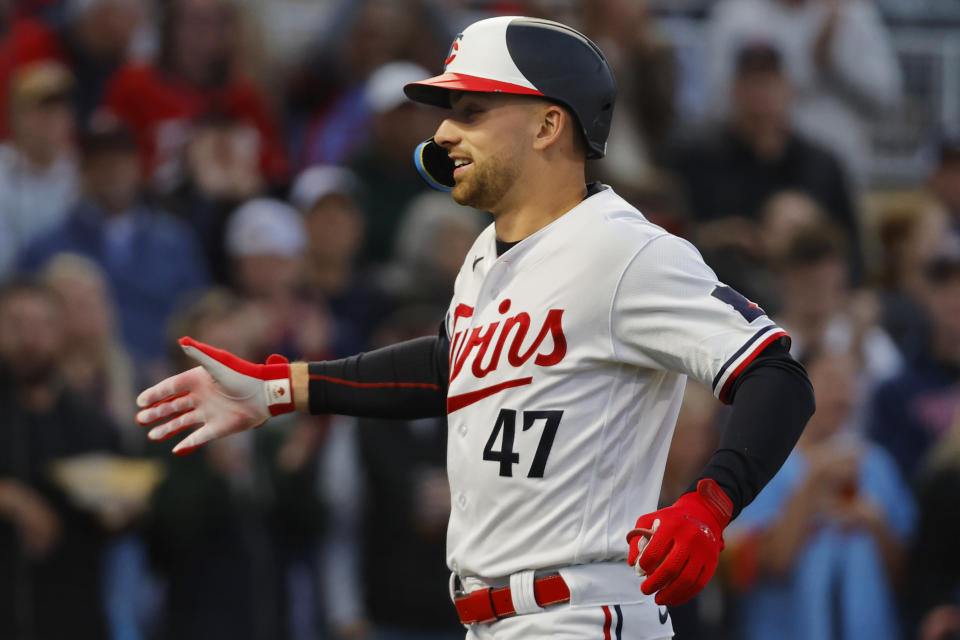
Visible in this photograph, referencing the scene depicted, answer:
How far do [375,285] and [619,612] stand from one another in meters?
4.37

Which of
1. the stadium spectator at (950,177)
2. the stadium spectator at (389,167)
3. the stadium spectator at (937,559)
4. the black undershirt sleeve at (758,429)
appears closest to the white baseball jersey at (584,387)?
the black undershirt sleeve at (758,429)

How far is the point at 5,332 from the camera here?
6367mm

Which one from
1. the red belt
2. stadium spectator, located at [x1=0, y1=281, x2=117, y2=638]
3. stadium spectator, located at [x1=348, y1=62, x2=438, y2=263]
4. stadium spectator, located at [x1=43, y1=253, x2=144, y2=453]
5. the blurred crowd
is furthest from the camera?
stadium spectator, located at [x1=348, y1=62, x2=438, y2=263]

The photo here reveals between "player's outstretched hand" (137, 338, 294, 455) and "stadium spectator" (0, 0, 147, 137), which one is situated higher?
"stadium spectator" (0, 0, 147, 137)

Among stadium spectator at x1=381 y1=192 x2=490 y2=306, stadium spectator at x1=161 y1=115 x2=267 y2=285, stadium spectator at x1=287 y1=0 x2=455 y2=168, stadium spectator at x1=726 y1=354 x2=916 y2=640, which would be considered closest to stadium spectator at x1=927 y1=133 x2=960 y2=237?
stadium spectator at x1=726 y1=354 x2=916 y2=640

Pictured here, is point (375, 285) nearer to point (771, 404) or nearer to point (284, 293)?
point (284, 293)

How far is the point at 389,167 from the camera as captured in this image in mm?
7727

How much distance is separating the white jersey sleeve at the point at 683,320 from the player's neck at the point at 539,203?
31 cm

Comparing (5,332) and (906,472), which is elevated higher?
(5,332)

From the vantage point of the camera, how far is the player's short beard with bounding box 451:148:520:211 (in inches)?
132

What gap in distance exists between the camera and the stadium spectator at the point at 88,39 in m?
7.41

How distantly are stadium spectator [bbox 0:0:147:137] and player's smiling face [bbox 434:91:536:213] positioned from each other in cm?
445

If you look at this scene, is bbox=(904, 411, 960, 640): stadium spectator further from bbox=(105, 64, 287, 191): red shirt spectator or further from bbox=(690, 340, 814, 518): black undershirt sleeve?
bbox=(105, 64, 287, 191): red shirt spectator

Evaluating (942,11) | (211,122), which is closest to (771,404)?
(211,122)
